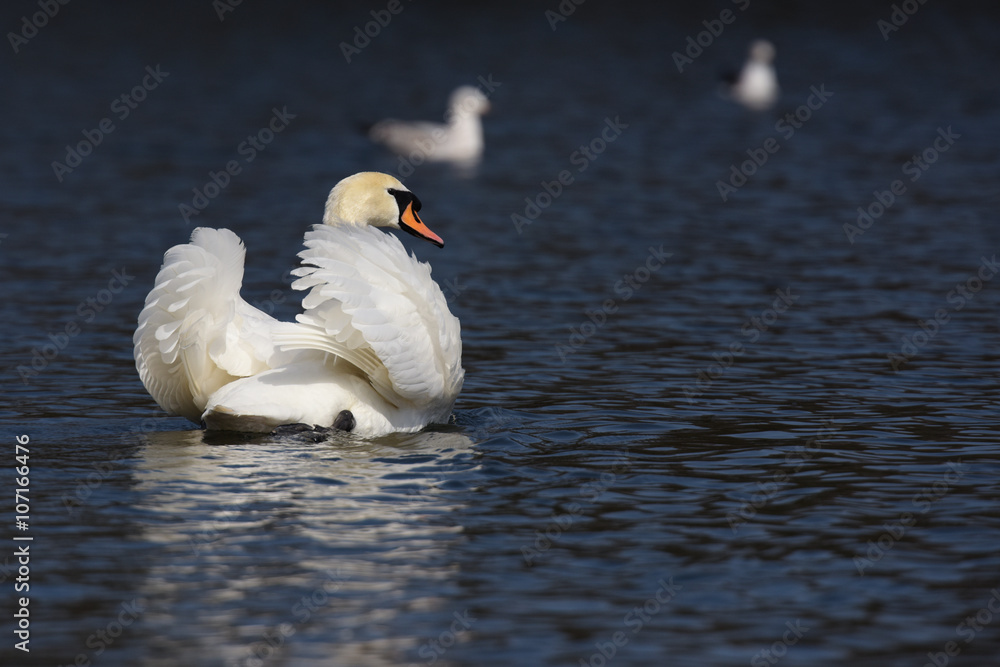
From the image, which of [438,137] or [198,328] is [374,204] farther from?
[438,137]

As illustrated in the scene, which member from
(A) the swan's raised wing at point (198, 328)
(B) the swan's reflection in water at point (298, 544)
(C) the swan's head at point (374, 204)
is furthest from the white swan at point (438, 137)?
(B) the swan's reflection in water at point (298, 544)

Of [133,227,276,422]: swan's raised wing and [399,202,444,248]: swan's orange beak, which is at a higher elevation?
[399,202,444,248]: swan's orange beak

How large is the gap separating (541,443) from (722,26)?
35520 mm

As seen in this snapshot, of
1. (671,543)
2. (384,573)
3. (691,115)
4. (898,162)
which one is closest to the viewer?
(384,573)

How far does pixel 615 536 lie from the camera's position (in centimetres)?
690

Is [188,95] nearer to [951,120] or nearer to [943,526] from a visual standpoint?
[951,120]

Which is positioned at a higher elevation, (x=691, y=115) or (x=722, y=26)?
(x=722, y=26)

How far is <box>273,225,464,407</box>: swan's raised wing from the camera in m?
7.90

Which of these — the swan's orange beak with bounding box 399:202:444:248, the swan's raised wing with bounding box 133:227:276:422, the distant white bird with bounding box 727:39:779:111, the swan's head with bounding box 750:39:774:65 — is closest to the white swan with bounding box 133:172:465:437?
the swan's raised wing with bounding box 133:227:276:422

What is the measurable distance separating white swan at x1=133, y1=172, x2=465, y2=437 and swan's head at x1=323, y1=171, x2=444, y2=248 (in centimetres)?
104

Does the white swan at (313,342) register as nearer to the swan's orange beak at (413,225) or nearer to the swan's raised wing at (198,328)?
the swan's raised wing at (198,328)

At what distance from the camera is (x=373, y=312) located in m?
7.92

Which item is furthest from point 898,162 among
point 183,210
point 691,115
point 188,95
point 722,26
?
point 722,26

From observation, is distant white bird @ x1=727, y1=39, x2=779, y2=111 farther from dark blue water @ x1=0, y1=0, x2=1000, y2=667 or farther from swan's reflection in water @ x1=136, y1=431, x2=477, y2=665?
swan's reflection in water @ x1=136, y1=431, x2=477, y2=665
